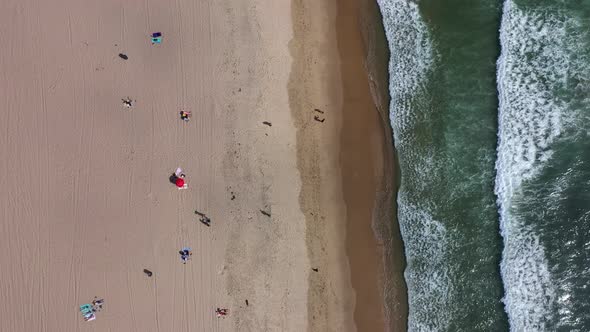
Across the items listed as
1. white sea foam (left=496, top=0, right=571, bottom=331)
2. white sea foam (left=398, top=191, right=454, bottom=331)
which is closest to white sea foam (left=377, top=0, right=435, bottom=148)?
white sea foam (left=398, top=191, right=454, bottom=331)

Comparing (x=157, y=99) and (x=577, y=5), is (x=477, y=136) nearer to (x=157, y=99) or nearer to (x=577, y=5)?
(x=577, y=5)

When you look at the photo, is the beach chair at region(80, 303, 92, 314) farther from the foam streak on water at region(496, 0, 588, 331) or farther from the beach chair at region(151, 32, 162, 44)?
the foam streak on water at region(496, 0, 588, 331)

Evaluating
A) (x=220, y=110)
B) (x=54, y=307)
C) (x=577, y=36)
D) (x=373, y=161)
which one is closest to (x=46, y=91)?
(x=220, y=110)

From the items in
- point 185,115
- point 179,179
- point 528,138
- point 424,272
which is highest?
point 185,115

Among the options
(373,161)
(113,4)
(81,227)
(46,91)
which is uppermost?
(113,4)

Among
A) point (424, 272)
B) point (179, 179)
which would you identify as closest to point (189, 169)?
point (179, 179)

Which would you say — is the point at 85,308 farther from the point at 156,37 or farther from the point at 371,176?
the point at 371,176

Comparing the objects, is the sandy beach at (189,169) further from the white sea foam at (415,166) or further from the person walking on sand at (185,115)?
the white sea foam at (415,166)

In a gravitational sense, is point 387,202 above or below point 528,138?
below
